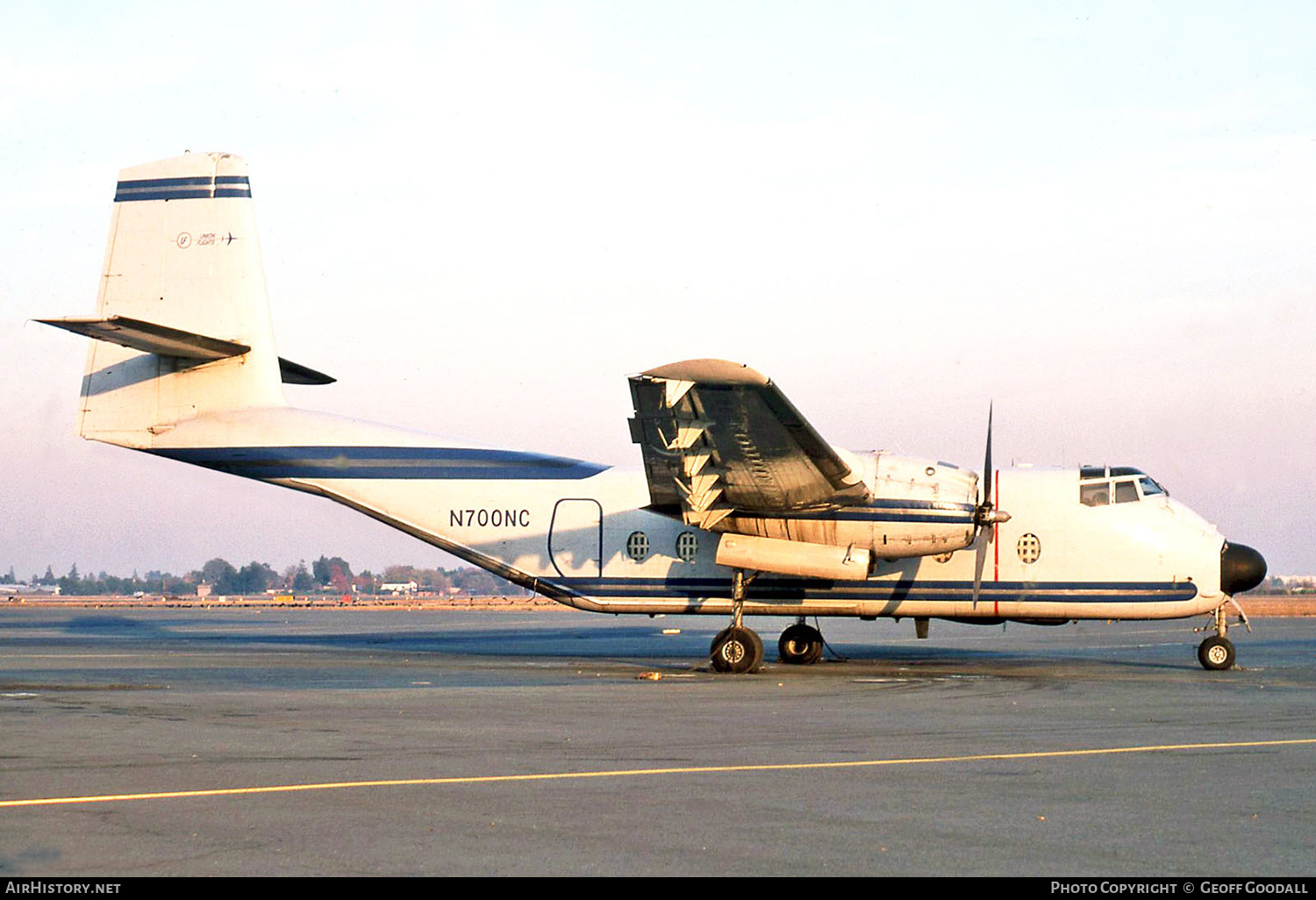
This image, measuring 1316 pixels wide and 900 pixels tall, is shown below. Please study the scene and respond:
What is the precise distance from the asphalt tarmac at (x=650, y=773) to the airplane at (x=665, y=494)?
208 centimetres

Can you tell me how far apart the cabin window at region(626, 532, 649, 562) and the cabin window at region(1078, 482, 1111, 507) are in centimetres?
780

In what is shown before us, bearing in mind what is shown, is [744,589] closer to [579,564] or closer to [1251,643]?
[579,564]

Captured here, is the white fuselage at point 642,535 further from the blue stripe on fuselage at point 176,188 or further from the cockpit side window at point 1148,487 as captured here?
the blue stripe on fuselage at point 176,188

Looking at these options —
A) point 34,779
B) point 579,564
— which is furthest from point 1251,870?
point 579,564

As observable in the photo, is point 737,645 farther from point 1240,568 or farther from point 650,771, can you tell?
point 650,771

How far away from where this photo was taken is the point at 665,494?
21734mm

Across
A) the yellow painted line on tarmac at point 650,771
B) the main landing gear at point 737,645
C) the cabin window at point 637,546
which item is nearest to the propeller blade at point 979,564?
the main landing gear at point 737,645

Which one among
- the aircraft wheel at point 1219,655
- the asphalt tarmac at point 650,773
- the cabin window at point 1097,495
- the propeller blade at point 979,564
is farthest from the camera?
the cabin window at point 1097,495

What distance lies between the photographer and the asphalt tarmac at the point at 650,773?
21.6ft

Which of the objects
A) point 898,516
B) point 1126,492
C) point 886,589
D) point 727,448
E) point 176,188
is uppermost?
point 176,188

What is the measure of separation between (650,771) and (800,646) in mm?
15590

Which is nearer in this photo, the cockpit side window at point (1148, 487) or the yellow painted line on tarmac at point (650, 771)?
the yellow painted line on tarmac at point (650, 771)

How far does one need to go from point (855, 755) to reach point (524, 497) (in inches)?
585

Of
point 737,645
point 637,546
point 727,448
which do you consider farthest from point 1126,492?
point 637,546
